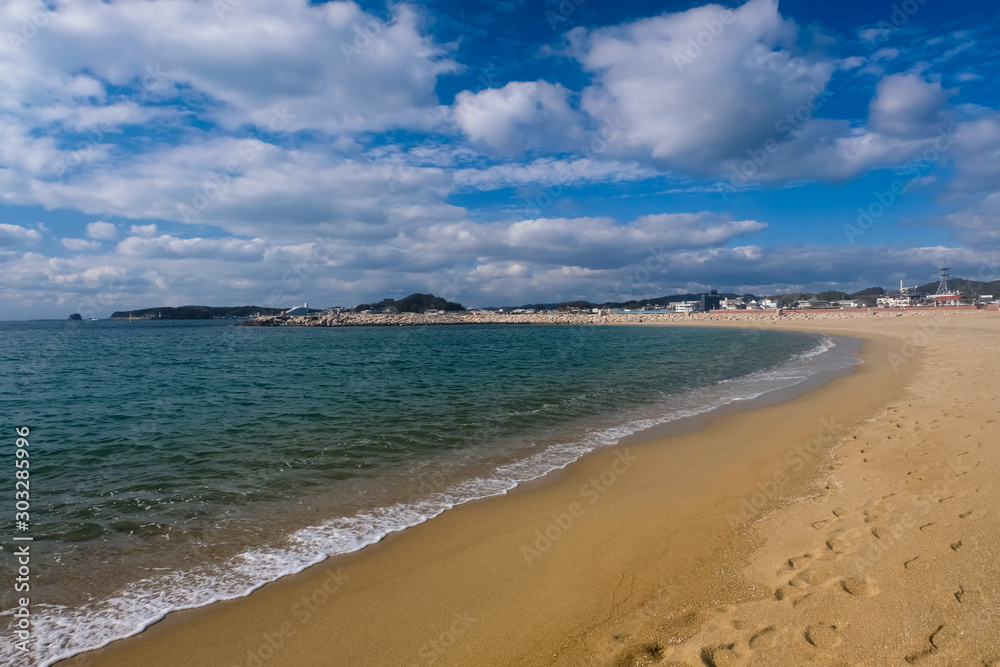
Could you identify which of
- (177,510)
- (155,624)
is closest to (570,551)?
(155,624)

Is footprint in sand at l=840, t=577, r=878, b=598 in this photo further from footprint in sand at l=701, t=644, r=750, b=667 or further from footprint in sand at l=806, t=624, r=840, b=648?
footprint in sand at l=701, t=644, r=750, b=667

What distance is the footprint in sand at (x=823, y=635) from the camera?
11.7 feet

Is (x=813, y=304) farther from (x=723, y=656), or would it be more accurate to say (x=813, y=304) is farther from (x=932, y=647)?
(x=723, y=656)

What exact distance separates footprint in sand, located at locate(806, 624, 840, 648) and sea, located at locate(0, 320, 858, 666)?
5.06m

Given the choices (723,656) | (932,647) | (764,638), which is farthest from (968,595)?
(723,656)

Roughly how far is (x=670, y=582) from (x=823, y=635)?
1515 mm

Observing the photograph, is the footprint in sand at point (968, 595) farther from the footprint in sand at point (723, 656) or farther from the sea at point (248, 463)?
the sea at point (248, 463)

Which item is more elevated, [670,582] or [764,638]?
[764,638]

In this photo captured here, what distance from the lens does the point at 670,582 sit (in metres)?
4.96

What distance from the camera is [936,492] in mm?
6238

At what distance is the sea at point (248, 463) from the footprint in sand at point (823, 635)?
199 inches

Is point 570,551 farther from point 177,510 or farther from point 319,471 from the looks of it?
point 177,510

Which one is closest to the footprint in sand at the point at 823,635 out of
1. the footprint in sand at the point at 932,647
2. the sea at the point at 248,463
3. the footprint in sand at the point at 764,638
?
the footprint in sand at the point at 764,638

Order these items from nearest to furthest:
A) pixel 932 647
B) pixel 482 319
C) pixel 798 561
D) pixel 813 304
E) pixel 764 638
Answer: pixel 932 647 < pixel 764 638 < pixel 798 561 < pixel 482 319 < pixel 813 304
